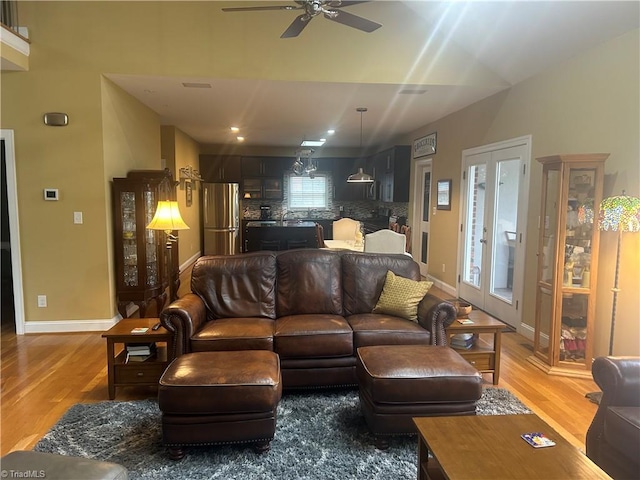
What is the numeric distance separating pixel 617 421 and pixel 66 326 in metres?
4.82

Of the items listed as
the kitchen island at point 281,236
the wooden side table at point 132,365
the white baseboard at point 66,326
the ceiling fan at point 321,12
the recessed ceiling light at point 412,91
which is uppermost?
the recessed ceiling light at point 412,91

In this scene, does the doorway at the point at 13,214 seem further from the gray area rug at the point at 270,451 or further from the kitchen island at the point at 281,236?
the kitchen island at the point at 281,236

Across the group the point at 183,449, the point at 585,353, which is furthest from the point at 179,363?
the point at 585,353

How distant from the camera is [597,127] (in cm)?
347

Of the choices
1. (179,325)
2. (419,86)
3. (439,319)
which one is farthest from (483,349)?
(419,86)

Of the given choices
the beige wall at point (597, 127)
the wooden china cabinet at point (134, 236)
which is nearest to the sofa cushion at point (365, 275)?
the beige wall at point (597, 127)

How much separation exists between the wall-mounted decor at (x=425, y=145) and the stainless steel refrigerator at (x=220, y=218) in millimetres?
4154

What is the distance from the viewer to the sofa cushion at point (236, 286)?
343 centimetres

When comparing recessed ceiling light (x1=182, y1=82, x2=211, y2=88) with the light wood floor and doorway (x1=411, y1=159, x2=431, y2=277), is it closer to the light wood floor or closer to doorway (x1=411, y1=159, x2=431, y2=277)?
the light wood floor

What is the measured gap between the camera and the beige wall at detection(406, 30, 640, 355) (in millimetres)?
3164

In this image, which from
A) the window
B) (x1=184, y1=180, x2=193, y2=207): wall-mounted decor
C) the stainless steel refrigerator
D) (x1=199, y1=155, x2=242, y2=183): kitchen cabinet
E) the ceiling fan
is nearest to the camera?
the ceiling fan

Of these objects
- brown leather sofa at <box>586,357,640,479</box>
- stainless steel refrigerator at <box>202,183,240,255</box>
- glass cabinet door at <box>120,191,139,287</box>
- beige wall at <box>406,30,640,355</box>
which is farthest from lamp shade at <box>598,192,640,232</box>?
stainless steel refrigerator at <box>202,183,240,255</box>

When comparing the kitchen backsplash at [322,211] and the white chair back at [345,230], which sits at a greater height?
the kitchen backsplash at [322,211]

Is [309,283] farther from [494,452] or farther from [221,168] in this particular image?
[221,168]
